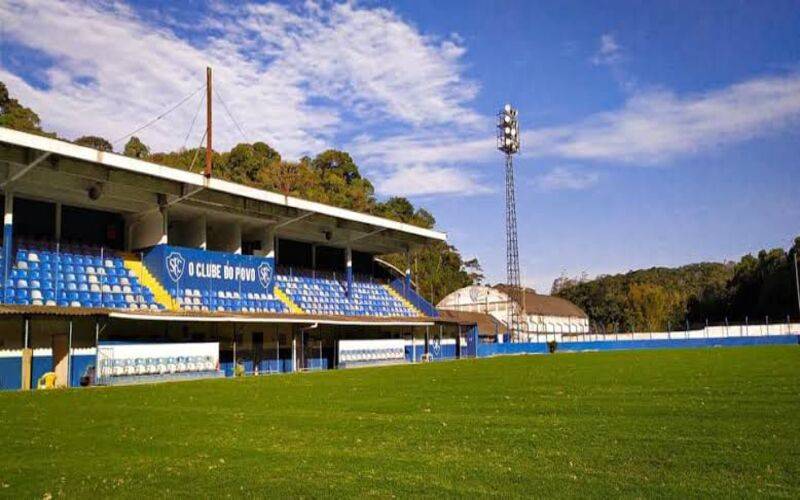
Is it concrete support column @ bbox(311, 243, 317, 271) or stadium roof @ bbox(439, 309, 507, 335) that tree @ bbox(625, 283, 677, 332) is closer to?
stadium roof @ bbox(439, 309, 507, 335)

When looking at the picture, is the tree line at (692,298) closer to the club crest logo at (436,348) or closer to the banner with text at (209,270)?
the club crest logo at (436,348)

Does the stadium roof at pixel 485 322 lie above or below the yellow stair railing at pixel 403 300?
below

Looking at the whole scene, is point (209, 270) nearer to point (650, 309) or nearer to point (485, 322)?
point (485, 322)

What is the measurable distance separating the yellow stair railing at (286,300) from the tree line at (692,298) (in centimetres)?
4355

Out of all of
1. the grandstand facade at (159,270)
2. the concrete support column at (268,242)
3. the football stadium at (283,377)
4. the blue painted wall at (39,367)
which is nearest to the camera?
the football stadium at (283,377)

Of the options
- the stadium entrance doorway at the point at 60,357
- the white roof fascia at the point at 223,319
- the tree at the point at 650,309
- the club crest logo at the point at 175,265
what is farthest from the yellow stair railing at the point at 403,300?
the tree at the point at 650,309

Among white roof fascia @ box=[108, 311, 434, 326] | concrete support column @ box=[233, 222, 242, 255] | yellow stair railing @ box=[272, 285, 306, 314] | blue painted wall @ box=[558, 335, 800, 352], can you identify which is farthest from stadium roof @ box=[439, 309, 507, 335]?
concrete support column @ box=[233, 222, 242, 255]

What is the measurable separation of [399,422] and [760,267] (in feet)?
287

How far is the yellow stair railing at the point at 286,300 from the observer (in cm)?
3759

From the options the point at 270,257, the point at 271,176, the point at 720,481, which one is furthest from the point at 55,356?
the point at 271,176

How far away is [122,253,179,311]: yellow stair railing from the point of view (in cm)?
3058

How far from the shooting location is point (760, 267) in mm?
86875

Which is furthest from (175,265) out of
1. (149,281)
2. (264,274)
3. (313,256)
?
(313,256)

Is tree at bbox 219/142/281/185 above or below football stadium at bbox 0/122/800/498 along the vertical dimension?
above
